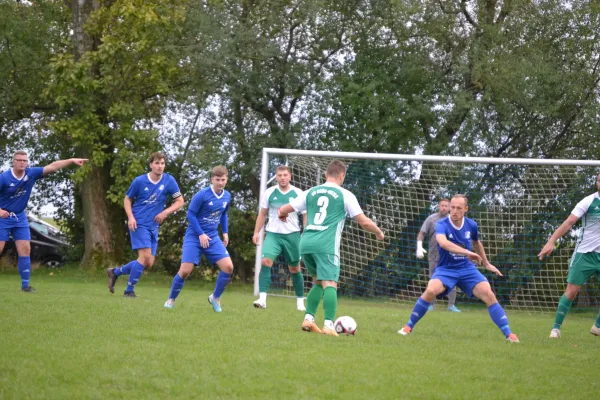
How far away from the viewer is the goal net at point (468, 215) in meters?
17.1

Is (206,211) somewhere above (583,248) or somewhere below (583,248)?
above

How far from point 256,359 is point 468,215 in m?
11.5

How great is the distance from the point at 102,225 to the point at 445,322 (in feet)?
43.4

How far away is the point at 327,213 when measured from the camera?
8.74m

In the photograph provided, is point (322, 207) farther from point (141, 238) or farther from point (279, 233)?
point (141, 238)

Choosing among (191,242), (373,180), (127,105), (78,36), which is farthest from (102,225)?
(191,242)

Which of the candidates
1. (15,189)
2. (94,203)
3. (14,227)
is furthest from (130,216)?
(94,203)

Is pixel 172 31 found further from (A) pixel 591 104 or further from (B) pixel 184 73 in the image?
(A) pixel 591 104

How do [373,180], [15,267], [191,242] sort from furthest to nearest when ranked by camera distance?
[15,267], [373,180], [191,242]

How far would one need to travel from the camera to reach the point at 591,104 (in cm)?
2108


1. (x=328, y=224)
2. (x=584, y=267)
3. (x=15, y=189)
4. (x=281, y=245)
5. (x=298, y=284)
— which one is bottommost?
(x=298, y=284)

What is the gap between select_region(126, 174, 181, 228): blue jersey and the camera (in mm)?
12523

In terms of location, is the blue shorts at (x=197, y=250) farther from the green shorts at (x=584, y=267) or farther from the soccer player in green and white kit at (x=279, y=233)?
the green shorts at (x=584, y=267)

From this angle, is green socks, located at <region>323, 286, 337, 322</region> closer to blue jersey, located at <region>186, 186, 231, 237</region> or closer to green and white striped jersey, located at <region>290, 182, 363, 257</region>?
green and white striped jersey, located at <region>290, 182, 363, 257</region>
